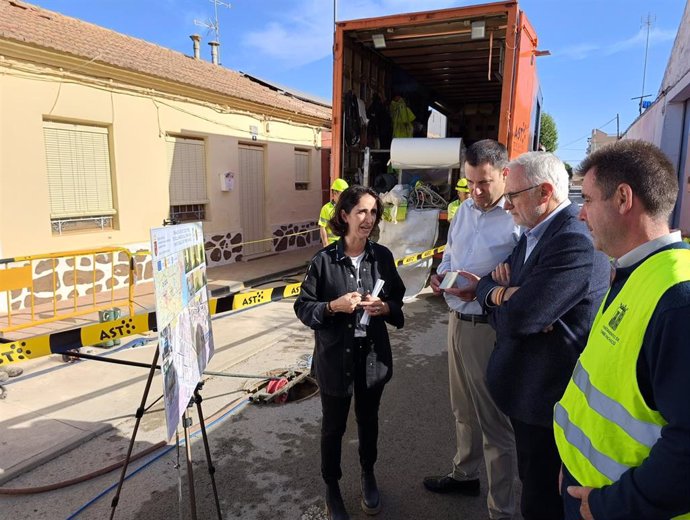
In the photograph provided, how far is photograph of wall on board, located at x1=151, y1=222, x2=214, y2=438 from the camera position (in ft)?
5.90

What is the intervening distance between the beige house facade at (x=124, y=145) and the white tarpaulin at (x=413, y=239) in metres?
2.94

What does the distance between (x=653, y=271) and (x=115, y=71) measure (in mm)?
8323

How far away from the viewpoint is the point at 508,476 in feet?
7.63

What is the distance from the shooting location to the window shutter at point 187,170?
8.81 meters

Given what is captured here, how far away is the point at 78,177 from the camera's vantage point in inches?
282

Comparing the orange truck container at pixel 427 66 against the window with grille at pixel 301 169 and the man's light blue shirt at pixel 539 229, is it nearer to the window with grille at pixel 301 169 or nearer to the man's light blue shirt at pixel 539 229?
the window with grille at pixel 301 169

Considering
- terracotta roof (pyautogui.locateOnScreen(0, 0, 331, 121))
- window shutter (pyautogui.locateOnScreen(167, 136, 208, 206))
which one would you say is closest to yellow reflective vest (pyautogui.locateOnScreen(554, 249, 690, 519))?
terracotta roof (pyautogui.locateOnScreen(0, 0, 331, 121))

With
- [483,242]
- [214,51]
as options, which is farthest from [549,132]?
[483,242]

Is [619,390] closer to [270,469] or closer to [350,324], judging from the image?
[350,324]

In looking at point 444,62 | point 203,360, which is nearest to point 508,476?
point 203,360

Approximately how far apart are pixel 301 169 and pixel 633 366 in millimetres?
12251

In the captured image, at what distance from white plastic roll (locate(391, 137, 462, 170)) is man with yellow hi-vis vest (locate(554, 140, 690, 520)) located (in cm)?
537

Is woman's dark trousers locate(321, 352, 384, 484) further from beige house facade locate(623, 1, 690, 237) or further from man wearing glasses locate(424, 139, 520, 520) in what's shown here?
beige house facade locate(623, 1, 690, 237)

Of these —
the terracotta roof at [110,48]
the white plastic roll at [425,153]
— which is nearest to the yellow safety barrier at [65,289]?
the terracotta roof at [110,48]
